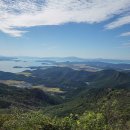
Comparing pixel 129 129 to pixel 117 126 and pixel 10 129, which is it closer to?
pixel 117 126

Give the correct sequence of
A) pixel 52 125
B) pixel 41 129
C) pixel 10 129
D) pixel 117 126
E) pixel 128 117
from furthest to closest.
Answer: pixel 128 117, pixel 117 126, pixel 52 125, pixel 41 129, pixel 10 129

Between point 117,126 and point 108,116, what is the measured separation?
17126 mm

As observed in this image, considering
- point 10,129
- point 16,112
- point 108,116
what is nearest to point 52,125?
point 16,112

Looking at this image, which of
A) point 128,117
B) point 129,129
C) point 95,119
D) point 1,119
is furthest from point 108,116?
point 1,119

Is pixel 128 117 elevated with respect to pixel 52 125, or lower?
lower

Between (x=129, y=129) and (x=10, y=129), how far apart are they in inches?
1860

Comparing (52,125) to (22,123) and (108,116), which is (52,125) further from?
(108,116)

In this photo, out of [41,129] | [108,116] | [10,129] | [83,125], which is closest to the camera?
[10,129]

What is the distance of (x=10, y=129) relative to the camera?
186 feet

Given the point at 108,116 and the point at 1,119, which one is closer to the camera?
the point at 1,119

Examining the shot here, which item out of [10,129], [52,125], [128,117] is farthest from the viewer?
[128,117]

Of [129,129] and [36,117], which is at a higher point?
[36,117]

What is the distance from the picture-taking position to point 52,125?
227ft

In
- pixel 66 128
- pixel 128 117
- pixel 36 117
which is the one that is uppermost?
pixel 36 117
